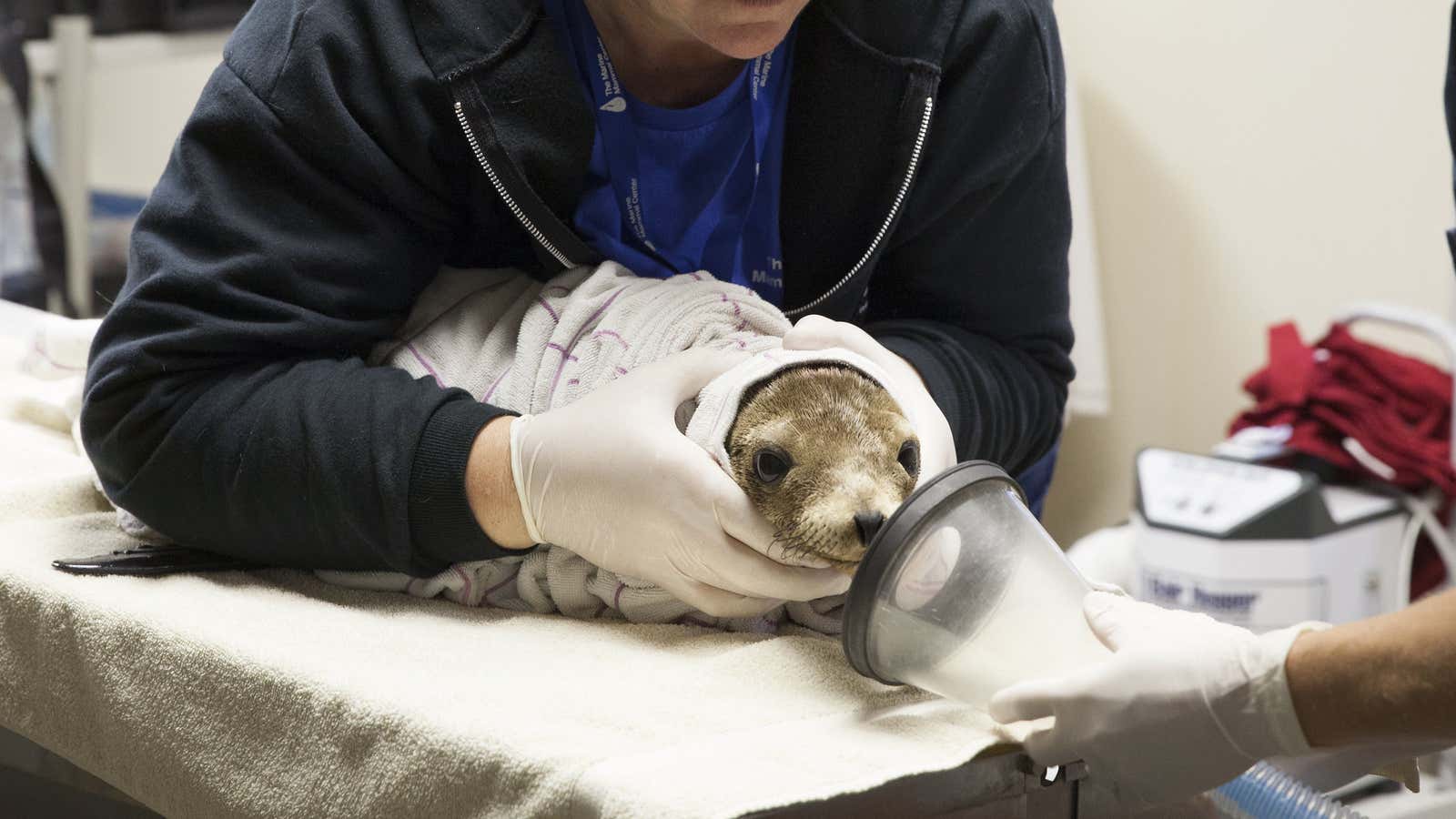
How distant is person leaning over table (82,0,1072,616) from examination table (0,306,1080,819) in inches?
2.6

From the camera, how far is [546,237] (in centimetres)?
114

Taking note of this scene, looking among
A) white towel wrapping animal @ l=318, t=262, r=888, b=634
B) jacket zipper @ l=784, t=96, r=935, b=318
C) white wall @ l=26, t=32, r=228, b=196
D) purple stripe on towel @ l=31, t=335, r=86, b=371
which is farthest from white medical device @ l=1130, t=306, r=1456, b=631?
white wall @ l=26, t=32, r=228, b=196

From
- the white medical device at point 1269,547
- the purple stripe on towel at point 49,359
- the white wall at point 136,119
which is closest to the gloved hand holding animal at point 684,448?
the purple stripe on towel at point 49,359

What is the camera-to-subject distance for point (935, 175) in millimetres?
1224

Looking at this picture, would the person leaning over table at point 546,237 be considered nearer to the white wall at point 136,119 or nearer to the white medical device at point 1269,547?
the white medical device at point 1269,547

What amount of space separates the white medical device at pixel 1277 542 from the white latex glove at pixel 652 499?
124 cm

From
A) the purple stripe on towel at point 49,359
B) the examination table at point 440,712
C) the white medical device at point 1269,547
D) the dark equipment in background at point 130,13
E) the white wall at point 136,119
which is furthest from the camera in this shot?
the white wall at point 136,119

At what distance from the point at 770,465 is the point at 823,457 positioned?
0.04 meters

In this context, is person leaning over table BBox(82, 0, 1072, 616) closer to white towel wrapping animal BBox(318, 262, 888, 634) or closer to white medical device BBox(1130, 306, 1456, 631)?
white towel wrapping animal BBox(318, 262, 888, 634)

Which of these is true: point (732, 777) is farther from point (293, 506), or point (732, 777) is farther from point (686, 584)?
point (293, 506)

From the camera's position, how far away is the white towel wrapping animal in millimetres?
1041

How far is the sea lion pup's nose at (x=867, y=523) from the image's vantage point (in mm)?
902

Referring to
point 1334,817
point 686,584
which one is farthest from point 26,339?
point 1334,817

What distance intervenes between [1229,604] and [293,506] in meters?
1.48
